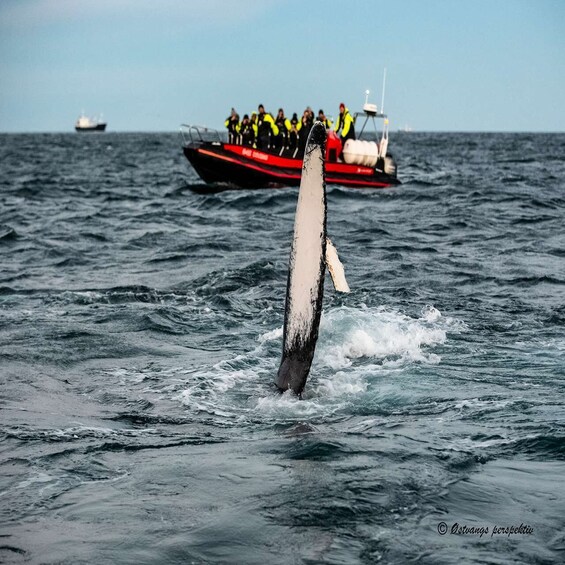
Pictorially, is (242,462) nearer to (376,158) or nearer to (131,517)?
(131,517)

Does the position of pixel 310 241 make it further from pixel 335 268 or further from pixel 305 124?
pixel 305 124

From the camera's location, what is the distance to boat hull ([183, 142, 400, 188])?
32281 mm

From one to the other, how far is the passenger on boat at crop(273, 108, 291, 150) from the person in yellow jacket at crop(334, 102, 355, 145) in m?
1.98

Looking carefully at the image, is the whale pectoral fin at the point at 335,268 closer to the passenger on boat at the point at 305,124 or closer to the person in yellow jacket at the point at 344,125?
the passenger on boat at the point at 305,124

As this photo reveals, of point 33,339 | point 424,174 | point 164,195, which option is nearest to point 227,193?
point 164,195

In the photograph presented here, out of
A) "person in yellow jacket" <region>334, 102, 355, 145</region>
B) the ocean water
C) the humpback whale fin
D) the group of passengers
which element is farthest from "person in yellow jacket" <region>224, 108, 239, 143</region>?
the humpback whale fin

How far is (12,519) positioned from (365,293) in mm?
9268

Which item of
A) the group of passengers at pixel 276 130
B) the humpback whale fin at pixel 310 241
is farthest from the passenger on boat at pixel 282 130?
the humpback whale fin at pixel 310 241

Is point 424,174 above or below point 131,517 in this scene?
above

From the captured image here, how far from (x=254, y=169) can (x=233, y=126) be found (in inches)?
95.8

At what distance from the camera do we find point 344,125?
33.0 metres

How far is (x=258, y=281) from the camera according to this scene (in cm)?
1565

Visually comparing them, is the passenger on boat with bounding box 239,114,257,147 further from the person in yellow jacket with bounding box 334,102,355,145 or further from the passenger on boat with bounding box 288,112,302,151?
the person in yellow jacket with bounding box 334,102,355,145

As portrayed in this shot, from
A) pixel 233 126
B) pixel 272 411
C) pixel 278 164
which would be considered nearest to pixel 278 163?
pixel 278 164
